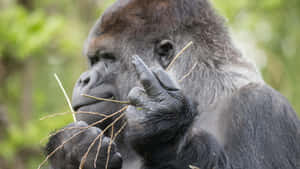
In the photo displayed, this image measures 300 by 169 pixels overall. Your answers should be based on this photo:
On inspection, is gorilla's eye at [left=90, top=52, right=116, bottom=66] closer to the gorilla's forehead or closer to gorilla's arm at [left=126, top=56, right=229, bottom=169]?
the gorilla's forehead

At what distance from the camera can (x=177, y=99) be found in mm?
2701

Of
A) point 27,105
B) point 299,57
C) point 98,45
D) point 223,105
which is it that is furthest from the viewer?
point 299,57

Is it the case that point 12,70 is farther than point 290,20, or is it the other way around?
point 290,20

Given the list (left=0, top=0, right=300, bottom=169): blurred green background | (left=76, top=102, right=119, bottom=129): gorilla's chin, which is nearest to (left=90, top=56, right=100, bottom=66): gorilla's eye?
(left=76, top=102, right=119, bottom=129): gorilla's chin

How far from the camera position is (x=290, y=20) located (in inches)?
513

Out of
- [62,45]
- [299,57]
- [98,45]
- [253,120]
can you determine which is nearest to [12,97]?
[62,45]

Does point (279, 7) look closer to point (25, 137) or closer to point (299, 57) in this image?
point (299, 57)

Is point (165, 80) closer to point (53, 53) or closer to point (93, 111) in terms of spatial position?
point (93, 111)

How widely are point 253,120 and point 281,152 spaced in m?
0.25

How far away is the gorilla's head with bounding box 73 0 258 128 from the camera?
3.38 m

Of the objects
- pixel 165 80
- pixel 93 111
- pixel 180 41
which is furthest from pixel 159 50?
pixel 165 80

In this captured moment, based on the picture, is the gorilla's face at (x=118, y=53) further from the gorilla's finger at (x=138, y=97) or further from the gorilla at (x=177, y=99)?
the gorilla's finger at (x=138, y=97)

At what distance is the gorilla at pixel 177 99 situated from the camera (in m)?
2.71

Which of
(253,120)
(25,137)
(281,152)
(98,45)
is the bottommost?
(25,137)
